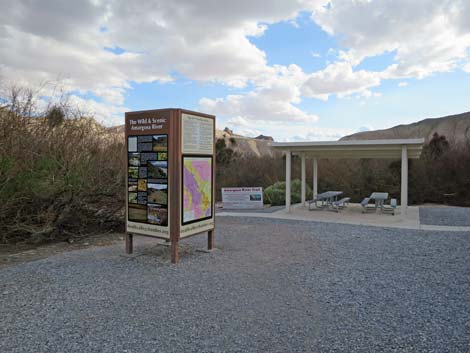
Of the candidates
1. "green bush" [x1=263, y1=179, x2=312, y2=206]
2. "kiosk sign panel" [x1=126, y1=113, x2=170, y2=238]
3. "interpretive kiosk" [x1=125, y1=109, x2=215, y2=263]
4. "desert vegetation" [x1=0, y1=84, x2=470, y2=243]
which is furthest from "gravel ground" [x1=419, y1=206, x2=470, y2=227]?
"desert vegetation" [x1=0, y1=84, x2=470, y2=243]

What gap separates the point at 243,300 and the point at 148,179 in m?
2.56

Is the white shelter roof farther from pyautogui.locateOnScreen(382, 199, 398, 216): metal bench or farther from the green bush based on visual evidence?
the green bush

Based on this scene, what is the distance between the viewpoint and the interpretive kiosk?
5.43 metres

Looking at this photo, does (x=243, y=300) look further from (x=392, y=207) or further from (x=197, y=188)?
(x=392, y=207)

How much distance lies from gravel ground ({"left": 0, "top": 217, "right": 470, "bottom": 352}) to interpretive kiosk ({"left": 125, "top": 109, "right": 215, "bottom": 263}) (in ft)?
1.85

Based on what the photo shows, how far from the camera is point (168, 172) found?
17.8ft

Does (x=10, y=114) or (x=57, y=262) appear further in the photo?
(x=10, y=114)

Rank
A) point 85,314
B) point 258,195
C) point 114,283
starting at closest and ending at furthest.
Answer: point 85,314 → point 114,283 → point 258,195

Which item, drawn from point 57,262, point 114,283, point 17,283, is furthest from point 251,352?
point 57,262

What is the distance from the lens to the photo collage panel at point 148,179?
549 centimetres

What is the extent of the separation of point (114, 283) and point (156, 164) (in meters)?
1.82

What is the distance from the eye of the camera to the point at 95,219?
817 cm

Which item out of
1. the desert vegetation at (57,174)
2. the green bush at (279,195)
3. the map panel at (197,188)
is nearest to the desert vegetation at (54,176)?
the desert vegetation at (57,174)

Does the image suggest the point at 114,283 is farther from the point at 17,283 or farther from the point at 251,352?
the point at 251,352
